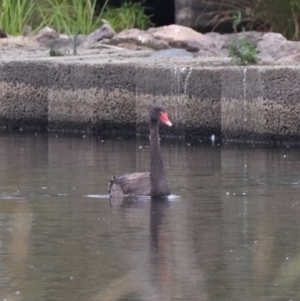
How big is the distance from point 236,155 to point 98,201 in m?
3.21

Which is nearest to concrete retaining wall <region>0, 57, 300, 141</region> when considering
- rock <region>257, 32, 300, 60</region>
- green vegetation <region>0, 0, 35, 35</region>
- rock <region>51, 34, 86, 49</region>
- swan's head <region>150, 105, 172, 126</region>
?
rock <region>257, 32, 300, 60</region>

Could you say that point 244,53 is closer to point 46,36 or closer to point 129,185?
point 129,185

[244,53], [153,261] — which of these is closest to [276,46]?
[244,53]

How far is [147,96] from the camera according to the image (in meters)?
16.5

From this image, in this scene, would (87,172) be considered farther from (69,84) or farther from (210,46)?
(210,46)

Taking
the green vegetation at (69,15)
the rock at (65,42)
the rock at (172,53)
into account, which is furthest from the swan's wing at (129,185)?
the green vegetation at (69,15)

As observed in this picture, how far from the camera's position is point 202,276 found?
829 cm

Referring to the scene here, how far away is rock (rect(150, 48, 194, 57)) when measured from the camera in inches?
726

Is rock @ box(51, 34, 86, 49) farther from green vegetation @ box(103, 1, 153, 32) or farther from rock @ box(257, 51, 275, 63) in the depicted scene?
rock @ box(257, 51, 275, 63)

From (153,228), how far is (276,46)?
29.8ft

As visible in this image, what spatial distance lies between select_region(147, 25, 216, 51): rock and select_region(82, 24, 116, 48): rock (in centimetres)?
67

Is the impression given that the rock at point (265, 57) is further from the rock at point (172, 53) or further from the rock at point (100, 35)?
the rock at point (100, 35)

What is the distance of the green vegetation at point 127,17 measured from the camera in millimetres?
23094

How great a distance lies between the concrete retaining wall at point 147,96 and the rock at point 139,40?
2394mm
